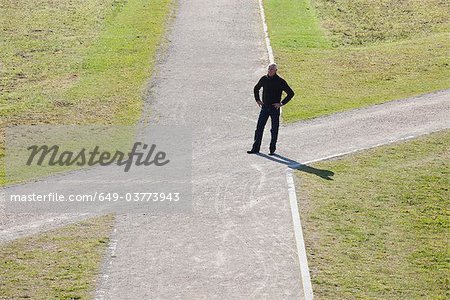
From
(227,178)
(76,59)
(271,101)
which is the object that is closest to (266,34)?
(76,59)

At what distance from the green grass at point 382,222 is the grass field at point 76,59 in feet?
23.7

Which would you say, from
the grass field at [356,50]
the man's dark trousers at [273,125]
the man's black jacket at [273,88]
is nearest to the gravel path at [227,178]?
the man's dark trousers at [273,125]

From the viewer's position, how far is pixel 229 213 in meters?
19.4

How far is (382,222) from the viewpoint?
19.5 m

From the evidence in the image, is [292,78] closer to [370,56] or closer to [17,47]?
[370,56]

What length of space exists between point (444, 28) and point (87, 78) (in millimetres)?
16225

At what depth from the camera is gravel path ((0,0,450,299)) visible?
16359 millimetres

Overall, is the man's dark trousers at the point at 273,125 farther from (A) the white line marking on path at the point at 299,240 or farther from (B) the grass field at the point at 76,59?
(B) the grass field at the point at 76,59

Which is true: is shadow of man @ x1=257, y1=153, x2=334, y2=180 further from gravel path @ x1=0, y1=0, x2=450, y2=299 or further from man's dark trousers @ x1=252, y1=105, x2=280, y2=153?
man's dark trousers @ x1=252, y1=105, x2=280, y2=153

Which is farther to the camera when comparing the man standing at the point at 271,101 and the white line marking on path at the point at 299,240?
the man standing at the point at 271,101

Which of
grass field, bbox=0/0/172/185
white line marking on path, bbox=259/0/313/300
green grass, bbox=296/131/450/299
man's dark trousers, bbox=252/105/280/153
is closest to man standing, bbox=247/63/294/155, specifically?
man's dark trousers, bbox=252/105/280/153

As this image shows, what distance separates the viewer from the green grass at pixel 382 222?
54.4 feet

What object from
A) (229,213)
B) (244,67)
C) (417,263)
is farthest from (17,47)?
(417,263)

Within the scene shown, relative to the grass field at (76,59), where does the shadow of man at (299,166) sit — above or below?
above
